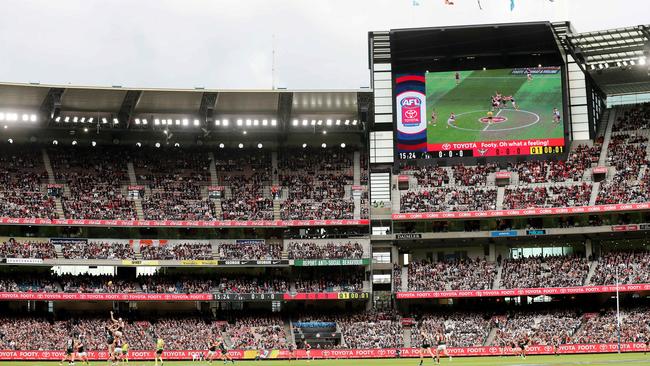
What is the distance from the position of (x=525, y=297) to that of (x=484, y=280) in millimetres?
4502

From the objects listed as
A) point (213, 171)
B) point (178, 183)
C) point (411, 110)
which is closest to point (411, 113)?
point (411, 110)

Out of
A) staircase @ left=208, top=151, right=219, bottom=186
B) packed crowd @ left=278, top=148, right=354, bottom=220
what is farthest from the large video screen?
staircase @ left=208, top=151, right=219, bottom=186

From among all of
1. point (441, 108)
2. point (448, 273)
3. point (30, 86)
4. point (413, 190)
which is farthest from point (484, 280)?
point (30, 86)

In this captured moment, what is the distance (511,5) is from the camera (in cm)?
7056

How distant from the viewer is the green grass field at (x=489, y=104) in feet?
263

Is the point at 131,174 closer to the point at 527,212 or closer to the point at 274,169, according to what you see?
the point at 274,169

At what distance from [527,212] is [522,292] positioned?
758cm

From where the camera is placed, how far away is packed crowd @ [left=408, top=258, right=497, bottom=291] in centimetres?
7288

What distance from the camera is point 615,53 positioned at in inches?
3022

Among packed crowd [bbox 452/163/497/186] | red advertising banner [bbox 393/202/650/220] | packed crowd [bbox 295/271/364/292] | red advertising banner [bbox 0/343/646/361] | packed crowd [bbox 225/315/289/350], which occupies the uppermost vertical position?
packed crowd [bbox 452/163/497/186]

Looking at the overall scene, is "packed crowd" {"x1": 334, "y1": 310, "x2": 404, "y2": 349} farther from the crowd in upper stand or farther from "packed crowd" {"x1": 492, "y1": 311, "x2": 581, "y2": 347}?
the crowd in upper stand

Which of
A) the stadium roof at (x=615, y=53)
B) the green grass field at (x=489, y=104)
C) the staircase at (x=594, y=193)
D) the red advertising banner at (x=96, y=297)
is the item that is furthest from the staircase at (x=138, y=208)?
the stadium roof at (x=615, y=53)

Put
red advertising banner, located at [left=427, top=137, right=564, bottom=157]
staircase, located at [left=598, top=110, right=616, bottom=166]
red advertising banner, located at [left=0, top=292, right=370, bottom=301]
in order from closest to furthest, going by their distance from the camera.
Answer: red advertising banner, located at [left=0, top=292, right=370, bottom=301] < staircase, located at [left=598, top=110, right=616, bottom=166] < red advertising banner, located at [left=427, top=137, right=564, bottom=157]

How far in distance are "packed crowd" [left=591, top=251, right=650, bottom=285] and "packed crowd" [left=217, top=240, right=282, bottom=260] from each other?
29.7 m
